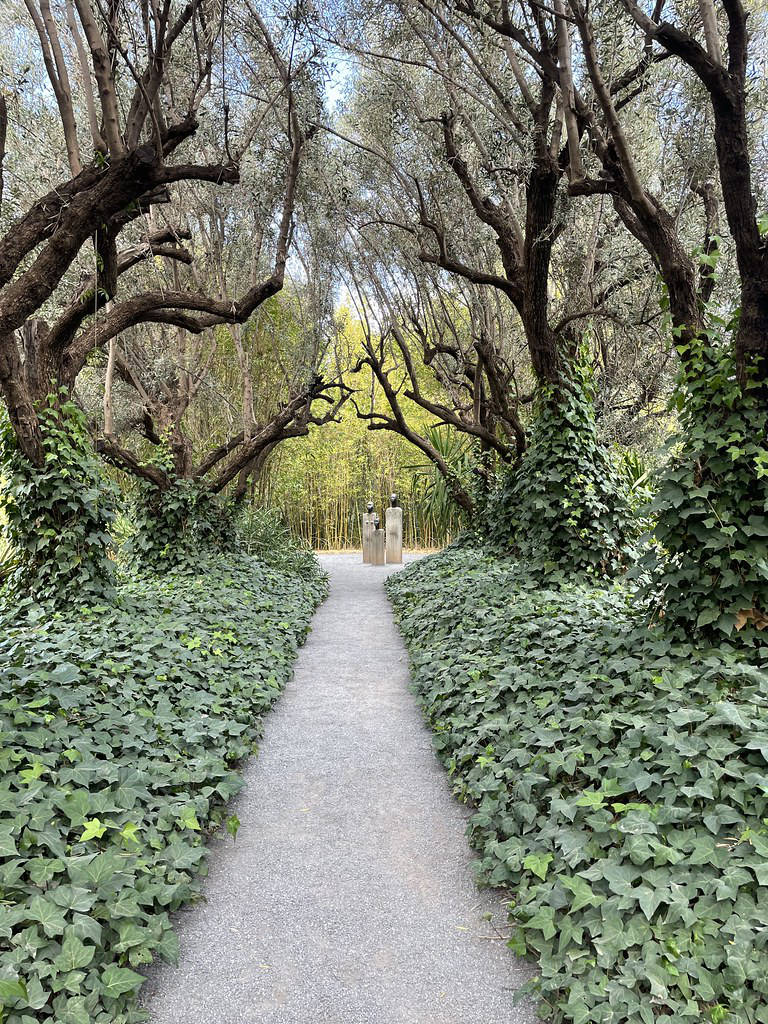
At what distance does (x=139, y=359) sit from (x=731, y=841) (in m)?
7.68

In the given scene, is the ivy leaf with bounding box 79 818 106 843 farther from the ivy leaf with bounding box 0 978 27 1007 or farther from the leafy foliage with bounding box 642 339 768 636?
the leafy foliage with bounding box 642 339 768 636

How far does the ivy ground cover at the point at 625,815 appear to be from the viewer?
164 centimetres

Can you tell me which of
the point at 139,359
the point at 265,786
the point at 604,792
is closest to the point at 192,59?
the point at 139,359

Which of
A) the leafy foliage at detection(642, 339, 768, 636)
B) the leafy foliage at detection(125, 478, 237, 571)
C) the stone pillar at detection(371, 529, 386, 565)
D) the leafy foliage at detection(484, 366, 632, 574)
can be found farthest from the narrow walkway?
the stone pillar at detection(371, 529, 386, 565)

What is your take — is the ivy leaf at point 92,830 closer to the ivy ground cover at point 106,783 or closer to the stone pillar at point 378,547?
the ivy ground cover at point 106,783

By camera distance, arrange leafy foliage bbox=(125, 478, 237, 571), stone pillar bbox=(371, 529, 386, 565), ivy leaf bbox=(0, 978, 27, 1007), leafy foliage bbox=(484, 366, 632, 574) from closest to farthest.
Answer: ivy leaf bbox=(0, 978, 27, 1007) → leafy foliage bbox=(484, 366, 632, 574) → leafy foliage bbox=(125, 478, 237, 571) → stone pillar bbox=(371, 529, 386, 565)

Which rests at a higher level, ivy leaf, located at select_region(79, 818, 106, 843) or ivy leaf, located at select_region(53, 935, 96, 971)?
ivy leaf, located at select_region(79, 818, 106, 843)

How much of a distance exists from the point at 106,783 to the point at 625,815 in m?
1.88

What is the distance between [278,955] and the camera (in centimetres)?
194

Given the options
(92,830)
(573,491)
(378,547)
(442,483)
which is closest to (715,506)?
(573,491)

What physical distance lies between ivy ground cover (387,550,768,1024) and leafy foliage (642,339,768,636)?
23 cm

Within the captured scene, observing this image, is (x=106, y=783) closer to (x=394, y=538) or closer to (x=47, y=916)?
(x=47, y=916)

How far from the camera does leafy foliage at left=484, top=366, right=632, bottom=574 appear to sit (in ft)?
17.5

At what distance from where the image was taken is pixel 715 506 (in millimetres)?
3096
